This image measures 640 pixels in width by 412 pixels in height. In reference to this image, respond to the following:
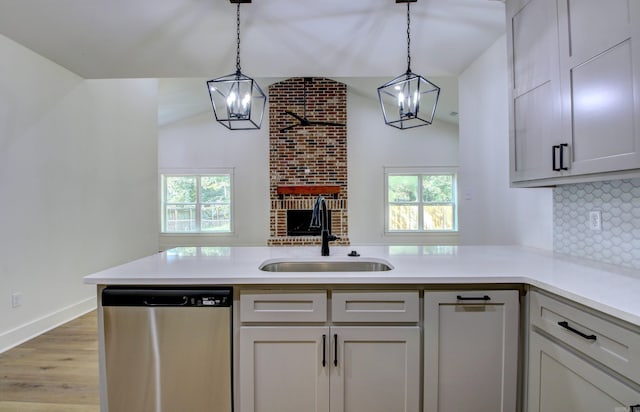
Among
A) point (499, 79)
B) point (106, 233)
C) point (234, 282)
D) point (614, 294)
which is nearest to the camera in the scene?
point (614, 294)

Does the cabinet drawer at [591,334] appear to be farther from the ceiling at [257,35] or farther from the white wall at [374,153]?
the white wall at [374,153]

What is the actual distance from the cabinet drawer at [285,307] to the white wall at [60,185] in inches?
104

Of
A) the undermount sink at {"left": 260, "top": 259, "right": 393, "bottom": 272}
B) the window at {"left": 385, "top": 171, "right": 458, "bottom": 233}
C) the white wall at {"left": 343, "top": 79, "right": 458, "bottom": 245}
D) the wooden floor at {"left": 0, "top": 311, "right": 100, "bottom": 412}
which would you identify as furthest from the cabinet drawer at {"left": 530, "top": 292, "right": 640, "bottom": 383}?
the window at {"left": 385, "top": 171, "right": 458, "bottom": 233}

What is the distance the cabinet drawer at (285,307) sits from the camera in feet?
4.79

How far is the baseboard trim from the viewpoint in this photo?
8.94 feet

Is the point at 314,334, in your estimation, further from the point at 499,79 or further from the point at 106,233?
the point at 106,233

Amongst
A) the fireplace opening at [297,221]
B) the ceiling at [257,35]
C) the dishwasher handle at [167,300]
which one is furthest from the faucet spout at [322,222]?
the fireplace opening at [297,221]

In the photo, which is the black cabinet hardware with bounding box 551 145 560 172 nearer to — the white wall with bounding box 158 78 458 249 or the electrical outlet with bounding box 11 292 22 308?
the electrical outlet with bounding box 11 292 22 308

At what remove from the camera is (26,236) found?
291 cm

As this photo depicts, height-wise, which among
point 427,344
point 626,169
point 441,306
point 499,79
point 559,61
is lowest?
point 427,344

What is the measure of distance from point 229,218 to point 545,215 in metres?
6.01

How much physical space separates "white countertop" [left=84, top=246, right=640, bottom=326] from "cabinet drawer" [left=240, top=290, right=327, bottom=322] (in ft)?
0.20

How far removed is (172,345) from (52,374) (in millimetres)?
1679

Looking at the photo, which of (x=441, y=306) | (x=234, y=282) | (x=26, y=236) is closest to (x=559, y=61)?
(x=441, y=306)
